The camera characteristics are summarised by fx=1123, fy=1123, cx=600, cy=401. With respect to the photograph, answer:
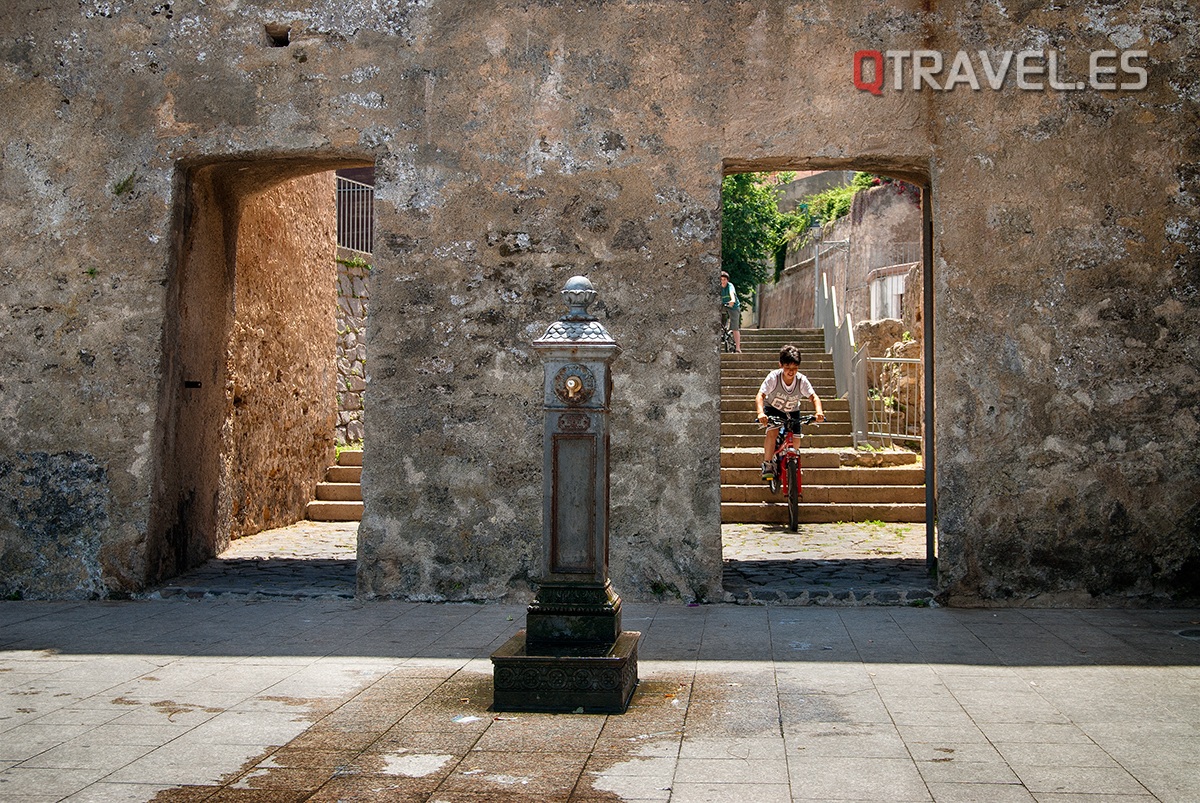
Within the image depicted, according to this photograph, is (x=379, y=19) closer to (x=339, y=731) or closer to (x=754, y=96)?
(x=754, y=96)

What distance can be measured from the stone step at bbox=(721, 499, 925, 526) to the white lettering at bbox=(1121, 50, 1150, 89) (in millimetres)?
4984

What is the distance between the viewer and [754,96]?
23.9 feet

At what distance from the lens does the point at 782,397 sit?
10.4m

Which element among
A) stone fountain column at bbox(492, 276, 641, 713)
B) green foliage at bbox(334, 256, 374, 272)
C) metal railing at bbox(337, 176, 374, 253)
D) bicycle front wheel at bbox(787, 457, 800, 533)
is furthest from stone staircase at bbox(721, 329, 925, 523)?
stone fountain column at bbox(492, 276, 641, 713)

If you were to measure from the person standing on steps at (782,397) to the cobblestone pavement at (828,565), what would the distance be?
0.78 m

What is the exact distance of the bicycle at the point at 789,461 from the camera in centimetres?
1028

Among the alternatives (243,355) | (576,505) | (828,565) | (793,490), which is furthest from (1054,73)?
(243,355)

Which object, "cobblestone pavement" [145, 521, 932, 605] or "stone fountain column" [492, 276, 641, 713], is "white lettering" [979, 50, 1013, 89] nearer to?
"cobblestone pavement" [145, 521, 932, 605]

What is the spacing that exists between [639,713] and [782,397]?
629cm

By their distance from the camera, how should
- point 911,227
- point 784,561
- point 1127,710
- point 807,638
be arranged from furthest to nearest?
point 911,227 < point 784,561 < point 807,638 < point 1127,710

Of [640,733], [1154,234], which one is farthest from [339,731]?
[1154,234]

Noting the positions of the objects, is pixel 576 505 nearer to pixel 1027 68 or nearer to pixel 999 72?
pixel 999 72

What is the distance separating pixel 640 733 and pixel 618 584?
302cm

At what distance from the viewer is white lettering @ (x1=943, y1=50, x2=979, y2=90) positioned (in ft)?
23.6
